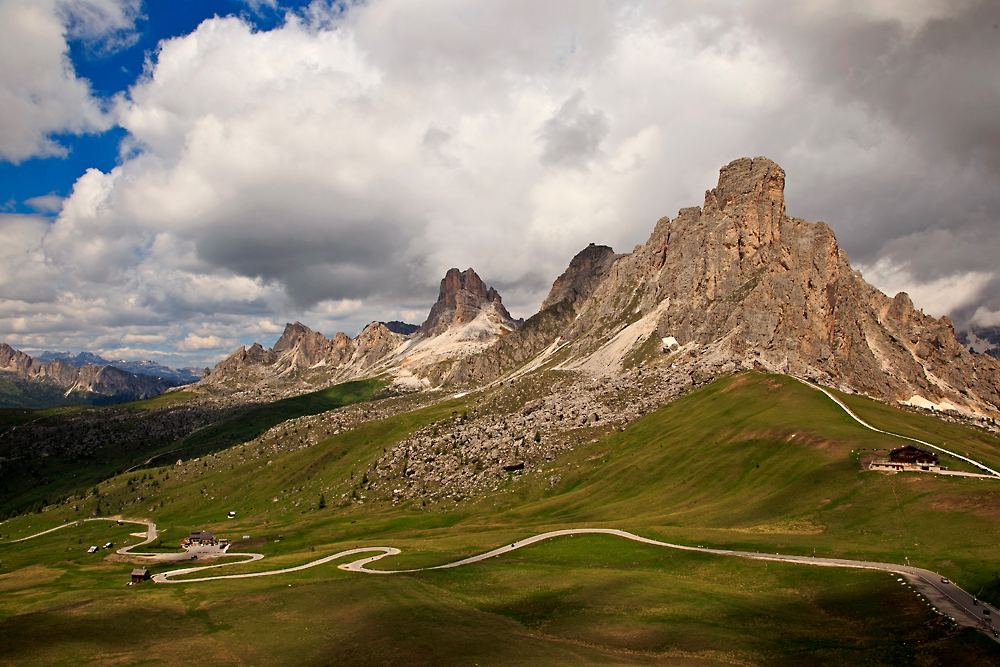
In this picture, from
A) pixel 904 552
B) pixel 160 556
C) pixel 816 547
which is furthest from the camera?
pixel 160 556

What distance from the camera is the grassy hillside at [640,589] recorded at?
4741 cm

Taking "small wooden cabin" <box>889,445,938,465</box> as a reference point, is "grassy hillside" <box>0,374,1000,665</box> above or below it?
below

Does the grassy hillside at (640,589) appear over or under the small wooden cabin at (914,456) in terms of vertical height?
under

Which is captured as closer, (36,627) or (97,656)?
(97,656)

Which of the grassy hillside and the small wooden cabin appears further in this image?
the small wooden cabin

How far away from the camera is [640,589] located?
213 ft

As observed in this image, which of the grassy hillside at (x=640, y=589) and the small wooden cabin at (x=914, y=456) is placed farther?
the small wooden cabin at (x=914, y=456)

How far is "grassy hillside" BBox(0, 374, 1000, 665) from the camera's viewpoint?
47.4 meters

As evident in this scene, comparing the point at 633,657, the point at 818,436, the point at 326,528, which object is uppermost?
the point at 818,436

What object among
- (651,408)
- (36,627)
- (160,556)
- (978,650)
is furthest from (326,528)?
(978,650)

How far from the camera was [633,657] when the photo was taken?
45.7 meters

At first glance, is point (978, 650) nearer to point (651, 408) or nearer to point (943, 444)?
point (943, 444)

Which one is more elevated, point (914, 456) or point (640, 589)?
point (914, 456)

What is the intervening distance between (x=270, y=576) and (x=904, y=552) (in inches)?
3489
